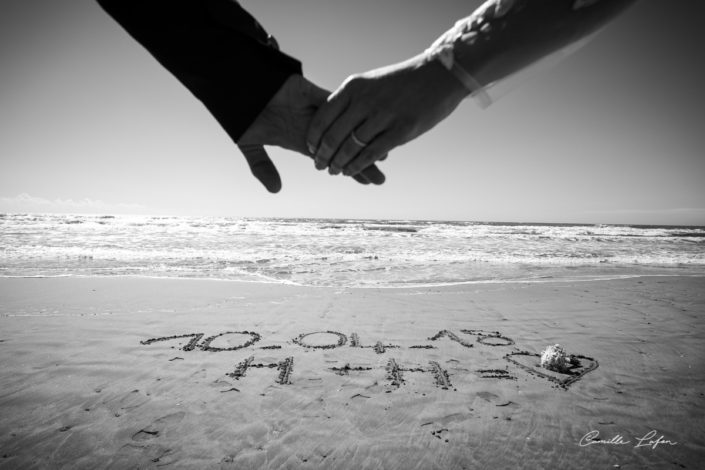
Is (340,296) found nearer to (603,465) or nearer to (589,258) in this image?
(603,465)

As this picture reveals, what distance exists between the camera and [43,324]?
4902mm

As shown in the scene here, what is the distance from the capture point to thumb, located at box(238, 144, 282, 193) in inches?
59.8

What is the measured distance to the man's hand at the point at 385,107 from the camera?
3.72 feet

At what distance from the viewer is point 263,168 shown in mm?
1573

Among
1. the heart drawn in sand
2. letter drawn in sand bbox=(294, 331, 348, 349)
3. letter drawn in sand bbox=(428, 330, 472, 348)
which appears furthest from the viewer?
letter drawn in sand bbox=(428, 330, 472, 348)

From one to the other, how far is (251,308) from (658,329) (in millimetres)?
6644

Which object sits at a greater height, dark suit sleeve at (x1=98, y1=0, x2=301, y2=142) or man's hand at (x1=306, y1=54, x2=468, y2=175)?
dark suit sleeve at (x1=98, y1=0, x2=301, y2=142)

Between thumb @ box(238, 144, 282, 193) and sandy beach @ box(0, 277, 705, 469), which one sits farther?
sandy beach @ box(0, 277, 705, 469)

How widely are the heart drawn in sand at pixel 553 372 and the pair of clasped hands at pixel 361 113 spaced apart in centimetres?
330

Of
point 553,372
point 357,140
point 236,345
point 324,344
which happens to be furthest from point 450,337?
point 357,140
